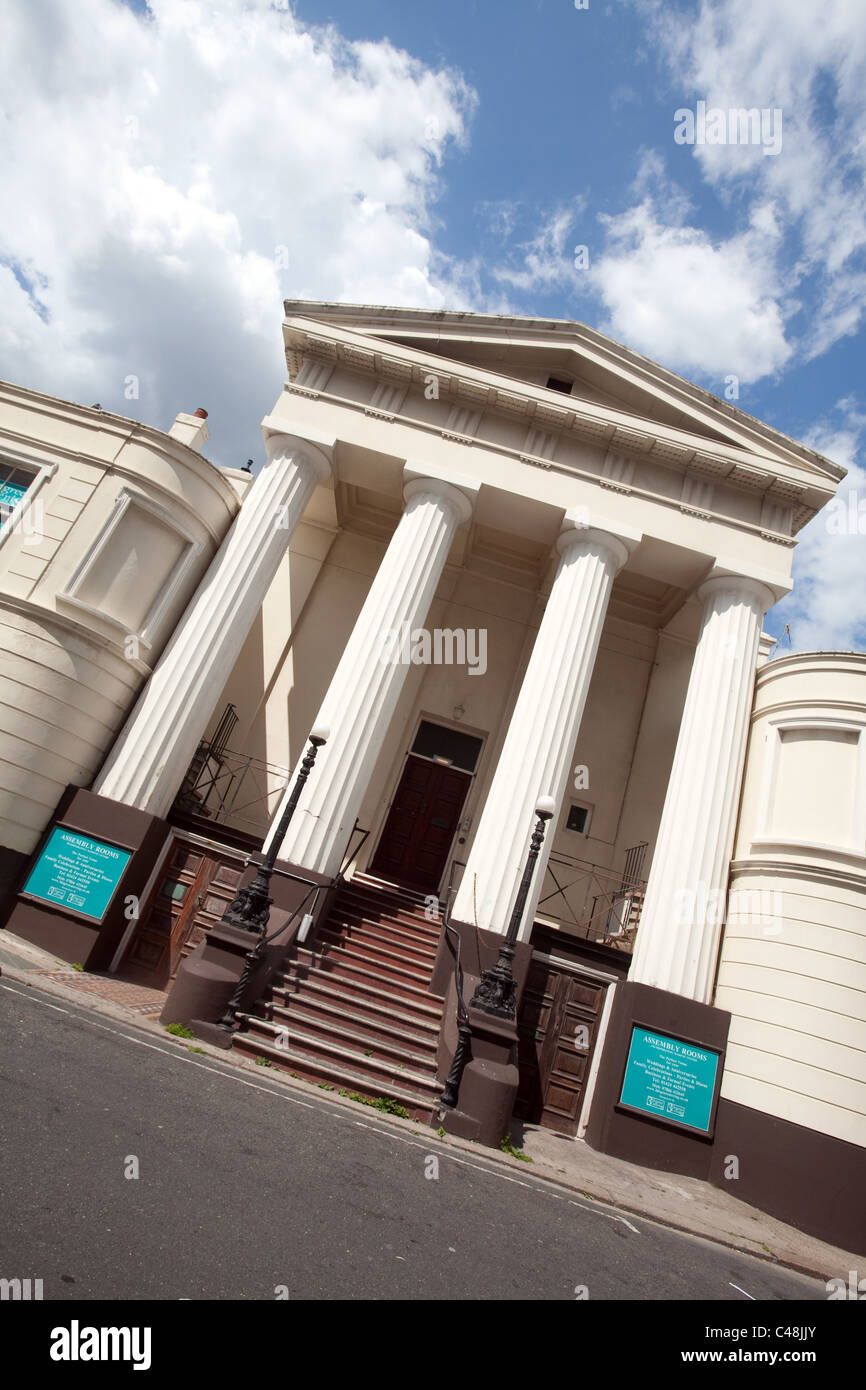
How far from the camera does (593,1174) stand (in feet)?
28.3

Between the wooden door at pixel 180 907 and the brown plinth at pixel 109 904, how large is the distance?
1.27 feet

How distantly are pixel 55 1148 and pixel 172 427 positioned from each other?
16.5 metres

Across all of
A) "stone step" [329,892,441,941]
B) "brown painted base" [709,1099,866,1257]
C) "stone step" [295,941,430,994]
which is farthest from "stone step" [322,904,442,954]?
"brown painted base" [709,1099,866,1257]

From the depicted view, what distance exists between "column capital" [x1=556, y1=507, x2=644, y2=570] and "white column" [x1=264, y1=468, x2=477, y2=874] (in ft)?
6.91

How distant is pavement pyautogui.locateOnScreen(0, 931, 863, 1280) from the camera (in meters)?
7.61

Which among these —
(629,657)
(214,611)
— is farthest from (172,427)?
(629,657)

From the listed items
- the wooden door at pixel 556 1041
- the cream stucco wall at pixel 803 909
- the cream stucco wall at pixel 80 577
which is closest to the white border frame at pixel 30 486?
the cream stucco wall at pixel 80 577

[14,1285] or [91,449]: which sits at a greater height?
[91,449]

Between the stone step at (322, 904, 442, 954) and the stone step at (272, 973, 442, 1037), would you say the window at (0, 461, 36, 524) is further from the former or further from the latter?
the stone step at (272, 973, 442, 1037)

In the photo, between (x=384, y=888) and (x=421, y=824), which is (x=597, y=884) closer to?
(x=421, y=824)

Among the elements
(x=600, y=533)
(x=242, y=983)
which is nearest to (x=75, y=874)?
(x=242, y=983)

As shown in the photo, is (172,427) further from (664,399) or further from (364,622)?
(664,399)

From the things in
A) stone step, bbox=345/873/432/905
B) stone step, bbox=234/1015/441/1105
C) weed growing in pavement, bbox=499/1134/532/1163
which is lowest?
weed growing in pavement, bbox=499/1134/532/1163
